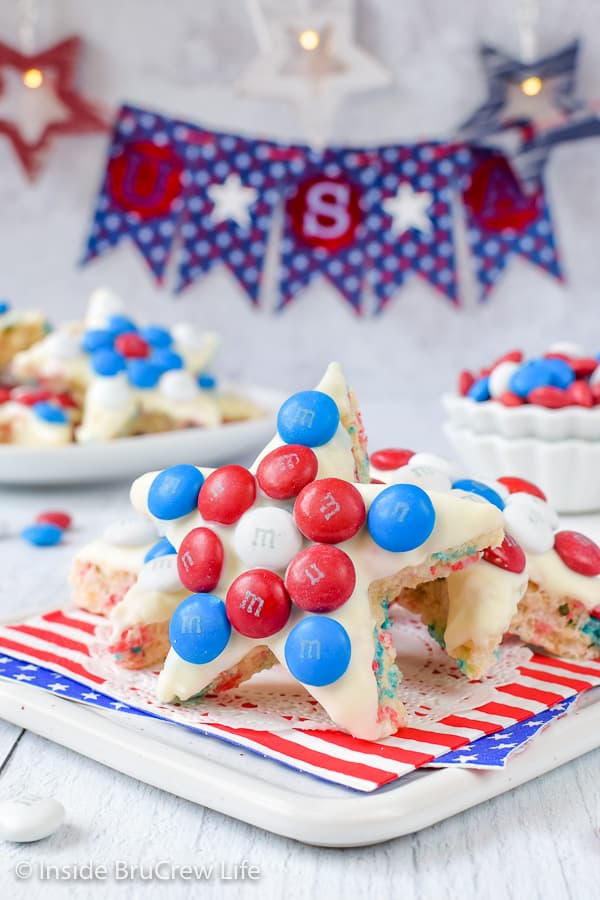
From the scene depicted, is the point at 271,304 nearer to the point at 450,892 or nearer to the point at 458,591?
the point at 458,591

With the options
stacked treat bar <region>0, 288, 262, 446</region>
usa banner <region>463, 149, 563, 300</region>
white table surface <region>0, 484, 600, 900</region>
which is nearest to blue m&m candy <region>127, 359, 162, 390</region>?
stacked treat bar <region>0, 288, 262, 446</region>

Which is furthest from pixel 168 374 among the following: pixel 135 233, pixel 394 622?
pixel 135 233

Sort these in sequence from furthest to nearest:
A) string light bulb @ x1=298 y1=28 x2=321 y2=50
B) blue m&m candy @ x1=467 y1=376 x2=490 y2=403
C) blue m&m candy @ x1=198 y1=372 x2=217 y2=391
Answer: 1. string light bulb @ x1=298 y1=28 x2=321 y2=50
2. blue m&m candy @ x1=198 y1=372 x2=217 y2=391
3. blue m&m candy @ x1=467 y1=376 x2=490 y2=403

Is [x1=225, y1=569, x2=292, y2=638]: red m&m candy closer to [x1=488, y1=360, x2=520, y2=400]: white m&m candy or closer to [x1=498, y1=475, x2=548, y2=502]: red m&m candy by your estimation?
[x1=498, y1=475, x2=548, y2=502]: red m&m candy

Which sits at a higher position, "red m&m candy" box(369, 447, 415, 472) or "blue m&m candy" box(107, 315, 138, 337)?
"red m&m candy" box(369, 447, 415, 472)

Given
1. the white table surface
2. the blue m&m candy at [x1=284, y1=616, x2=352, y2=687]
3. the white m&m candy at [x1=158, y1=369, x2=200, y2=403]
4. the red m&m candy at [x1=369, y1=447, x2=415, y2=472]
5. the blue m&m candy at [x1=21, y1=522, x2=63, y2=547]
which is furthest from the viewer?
the white m&m candy at [x1=158, y1=369, x2=200, y2=403]

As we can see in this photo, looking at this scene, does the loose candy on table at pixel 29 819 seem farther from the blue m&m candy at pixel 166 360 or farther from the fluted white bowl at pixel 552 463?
the blue m&m candy at pixel 166 360

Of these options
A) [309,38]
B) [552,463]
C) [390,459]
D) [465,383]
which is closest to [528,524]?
[390,459]
